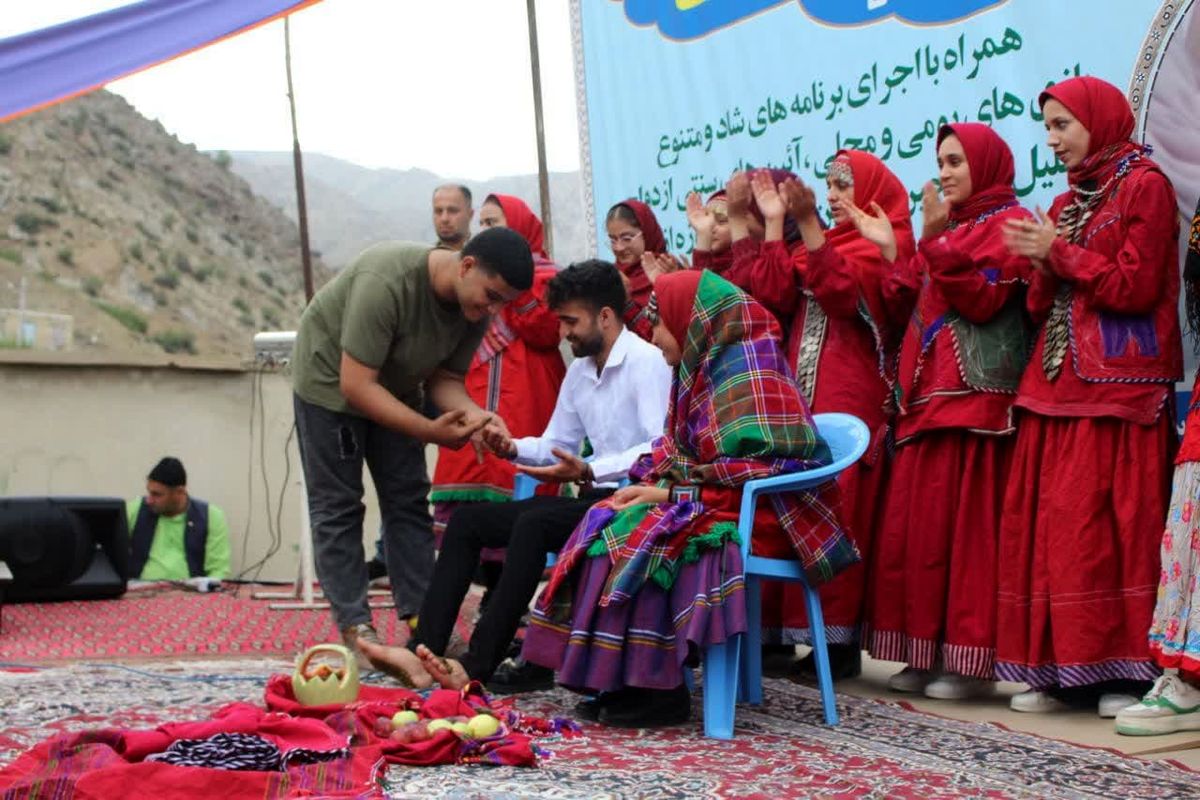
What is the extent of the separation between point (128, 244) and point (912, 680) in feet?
85.5

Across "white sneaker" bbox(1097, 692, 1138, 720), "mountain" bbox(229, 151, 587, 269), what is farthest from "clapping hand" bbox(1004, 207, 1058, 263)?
"mountain" bbox(229, 151, 587, 269)

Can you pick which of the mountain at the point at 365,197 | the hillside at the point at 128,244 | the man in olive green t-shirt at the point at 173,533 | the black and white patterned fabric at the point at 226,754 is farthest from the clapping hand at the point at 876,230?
the mountain at the point at 365,197

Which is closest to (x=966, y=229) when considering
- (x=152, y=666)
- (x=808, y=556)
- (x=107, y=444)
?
(x=808, y=556)

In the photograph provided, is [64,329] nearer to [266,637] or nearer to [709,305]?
[266,637]

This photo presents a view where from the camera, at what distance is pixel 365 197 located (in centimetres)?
5578

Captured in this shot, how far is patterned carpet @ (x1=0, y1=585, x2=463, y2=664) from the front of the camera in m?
5.22

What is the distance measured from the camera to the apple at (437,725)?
121 inches

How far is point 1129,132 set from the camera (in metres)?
3.66

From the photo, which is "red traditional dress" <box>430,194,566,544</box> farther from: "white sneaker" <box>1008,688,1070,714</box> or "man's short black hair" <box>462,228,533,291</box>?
"white sneaker" <box>1008,688,1070,714</box>

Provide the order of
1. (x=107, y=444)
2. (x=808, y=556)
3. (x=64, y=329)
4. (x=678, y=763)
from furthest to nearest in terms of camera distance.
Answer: (x=64, y=329)
(x=107, y=444)
(x=808, y=556)
(x=678, y=763)

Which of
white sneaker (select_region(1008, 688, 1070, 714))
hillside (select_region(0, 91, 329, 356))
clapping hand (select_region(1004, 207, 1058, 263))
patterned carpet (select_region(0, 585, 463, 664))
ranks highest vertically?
hillside (select_region(0, 91, 329, 356))

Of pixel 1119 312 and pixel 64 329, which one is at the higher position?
pixel 64 329

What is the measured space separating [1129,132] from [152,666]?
327 centimetres

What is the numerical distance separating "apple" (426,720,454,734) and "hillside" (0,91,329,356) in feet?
71.3
